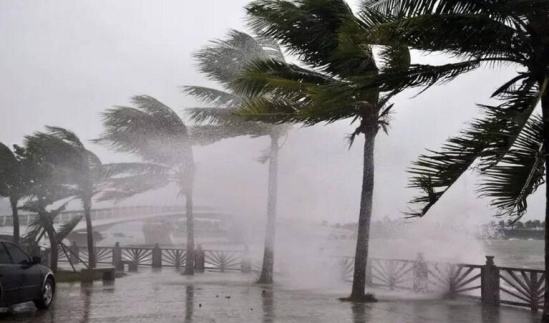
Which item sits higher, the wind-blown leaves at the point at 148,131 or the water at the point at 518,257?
the wind-blown leaves at the point at 148,131

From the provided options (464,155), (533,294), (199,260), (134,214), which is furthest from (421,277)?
(134,214)

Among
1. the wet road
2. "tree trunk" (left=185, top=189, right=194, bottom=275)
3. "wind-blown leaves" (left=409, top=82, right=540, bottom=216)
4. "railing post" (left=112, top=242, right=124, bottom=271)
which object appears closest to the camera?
"wind-blown leaves" (left=409, top=82, right=540, bottom=216)

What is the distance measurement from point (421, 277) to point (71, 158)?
14422 mm

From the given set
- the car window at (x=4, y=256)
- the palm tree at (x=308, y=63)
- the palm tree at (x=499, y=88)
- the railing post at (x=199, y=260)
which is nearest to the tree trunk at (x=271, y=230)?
the railing post at (x=199, y=260)

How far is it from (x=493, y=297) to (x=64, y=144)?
665 inches

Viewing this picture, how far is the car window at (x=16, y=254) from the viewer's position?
1115 centimetres

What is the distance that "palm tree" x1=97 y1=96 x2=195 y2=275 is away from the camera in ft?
77.2

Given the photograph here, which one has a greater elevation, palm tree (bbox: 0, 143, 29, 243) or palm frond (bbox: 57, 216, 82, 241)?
palm tree (bbox: 0, 143, 29, 243)

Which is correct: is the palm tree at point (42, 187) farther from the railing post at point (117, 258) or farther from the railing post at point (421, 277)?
the railing post at point (421, 277)

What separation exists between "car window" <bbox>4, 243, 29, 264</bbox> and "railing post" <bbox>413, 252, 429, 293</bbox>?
1043cm

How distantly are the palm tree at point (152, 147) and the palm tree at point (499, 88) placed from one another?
55.6ft

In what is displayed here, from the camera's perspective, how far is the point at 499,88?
7.69 m

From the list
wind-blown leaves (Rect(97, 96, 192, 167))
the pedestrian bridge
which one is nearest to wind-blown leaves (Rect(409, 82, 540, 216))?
wind-blown leaves (Rect(97, 96, 192, 167))

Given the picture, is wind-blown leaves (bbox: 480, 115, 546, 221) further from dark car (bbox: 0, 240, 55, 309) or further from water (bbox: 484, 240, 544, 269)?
water (bbox: 484, 240, 544, 269)
